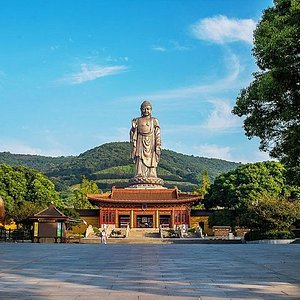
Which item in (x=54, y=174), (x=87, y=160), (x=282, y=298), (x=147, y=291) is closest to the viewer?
(x=282, y=298)

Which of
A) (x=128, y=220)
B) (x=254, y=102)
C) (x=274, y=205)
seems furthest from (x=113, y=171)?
(x=254, y=102)

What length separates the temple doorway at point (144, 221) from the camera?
2275 inches

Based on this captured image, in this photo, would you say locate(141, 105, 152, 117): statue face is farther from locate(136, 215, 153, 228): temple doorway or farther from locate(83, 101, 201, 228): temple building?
locate(136, 215, 153, 228): temple doorway

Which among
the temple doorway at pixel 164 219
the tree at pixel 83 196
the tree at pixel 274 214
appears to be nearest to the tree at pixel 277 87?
the tree at pixel 274 214

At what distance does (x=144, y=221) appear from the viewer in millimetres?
58344

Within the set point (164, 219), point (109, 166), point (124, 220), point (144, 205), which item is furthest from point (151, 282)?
point (109, 166)

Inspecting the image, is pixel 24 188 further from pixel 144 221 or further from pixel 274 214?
pixel 274 214

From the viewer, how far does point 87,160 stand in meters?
152

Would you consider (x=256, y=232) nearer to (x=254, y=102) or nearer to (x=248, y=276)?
(x=254, y=102)

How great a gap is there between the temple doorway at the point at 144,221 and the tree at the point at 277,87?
40955 millimetres

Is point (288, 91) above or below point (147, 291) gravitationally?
above

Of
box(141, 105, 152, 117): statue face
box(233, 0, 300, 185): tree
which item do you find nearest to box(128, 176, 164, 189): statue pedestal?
box(141, 105, 152, 117): statue face

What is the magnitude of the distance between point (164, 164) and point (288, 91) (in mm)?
145647

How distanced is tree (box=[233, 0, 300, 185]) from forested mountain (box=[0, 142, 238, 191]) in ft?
338
